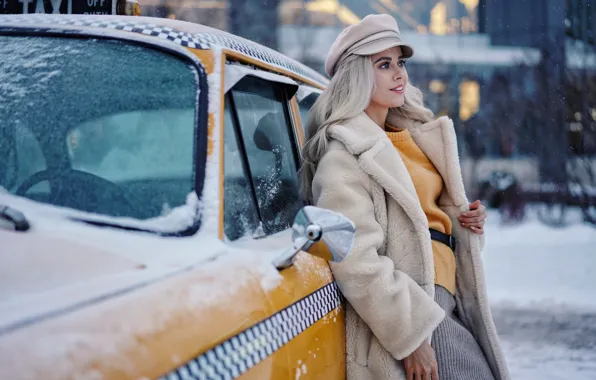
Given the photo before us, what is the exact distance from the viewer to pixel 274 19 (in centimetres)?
1330

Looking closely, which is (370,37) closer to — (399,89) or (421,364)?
(399,89)

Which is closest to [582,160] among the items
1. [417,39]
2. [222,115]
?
[222,115]

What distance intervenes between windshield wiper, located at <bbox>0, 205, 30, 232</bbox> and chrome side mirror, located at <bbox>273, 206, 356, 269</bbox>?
2.08 feet

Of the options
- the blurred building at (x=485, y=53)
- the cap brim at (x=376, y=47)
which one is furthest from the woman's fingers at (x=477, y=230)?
the blurred building at (x=485, y=53)

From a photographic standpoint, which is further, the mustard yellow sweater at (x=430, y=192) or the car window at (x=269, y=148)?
the mustard yellow sweater at (x=430, y=192)

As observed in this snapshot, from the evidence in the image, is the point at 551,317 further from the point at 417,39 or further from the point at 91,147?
the point at 417,39

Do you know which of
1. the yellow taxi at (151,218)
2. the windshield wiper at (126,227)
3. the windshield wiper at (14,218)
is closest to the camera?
the yellow taxi at (151,218)

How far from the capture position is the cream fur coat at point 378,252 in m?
2.41

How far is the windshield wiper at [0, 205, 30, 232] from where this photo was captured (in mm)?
1802

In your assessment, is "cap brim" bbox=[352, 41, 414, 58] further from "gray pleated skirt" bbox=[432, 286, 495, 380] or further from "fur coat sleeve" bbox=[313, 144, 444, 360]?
"gray pleated skirt" bbox=[432, 286, 495, 380]

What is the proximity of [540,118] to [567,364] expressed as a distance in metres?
9.95

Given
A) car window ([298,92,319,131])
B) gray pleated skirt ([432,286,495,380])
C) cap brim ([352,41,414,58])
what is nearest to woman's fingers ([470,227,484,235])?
gray pleated skirt ([432,286,495,380])

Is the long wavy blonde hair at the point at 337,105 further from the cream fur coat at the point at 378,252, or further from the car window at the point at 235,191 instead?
the car window at the point at 235,191

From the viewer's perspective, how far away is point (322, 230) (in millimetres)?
1869
